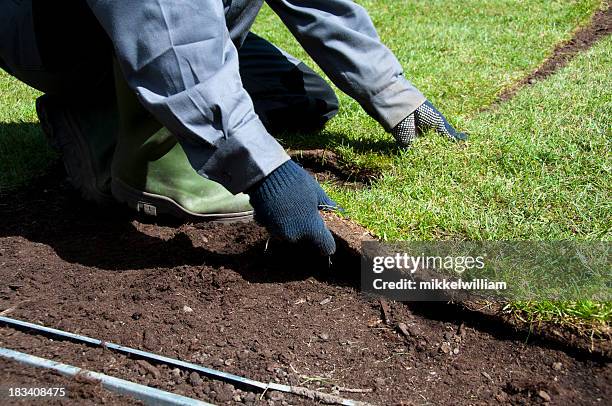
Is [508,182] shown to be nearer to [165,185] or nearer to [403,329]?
[403,329]

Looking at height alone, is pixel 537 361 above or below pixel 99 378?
above

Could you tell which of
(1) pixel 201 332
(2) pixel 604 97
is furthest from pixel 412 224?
(2) pixel 604 97

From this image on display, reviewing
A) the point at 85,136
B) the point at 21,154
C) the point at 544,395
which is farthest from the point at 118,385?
the point at 21,154

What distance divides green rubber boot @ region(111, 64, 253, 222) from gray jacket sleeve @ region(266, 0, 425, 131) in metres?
0.77

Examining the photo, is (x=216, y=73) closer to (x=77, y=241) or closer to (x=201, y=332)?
(x=201, y=332)

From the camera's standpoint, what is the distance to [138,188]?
113 inches

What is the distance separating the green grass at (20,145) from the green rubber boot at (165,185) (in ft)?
2.55

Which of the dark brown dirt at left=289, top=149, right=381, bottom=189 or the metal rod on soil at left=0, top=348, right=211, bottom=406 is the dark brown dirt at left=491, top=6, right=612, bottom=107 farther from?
the metal rod on soil at left=0, top=348, right=211, bottom=406

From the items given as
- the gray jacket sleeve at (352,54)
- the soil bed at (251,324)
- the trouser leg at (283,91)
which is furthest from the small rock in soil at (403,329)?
the trouser leg at (283,91)

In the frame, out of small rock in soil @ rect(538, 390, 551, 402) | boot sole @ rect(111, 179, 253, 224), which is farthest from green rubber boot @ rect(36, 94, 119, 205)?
small rock in soil @ rect(538, 390, 551, 402)

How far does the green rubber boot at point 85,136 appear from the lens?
3.13m

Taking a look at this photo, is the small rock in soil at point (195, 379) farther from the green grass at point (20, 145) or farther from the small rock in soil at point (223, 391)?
the green grass at point (20, 145)

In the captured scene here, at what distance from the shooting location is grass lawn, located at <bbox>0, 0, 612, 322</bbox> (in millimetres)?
2570

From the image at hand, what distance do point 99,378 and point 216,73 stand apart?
97 cm
